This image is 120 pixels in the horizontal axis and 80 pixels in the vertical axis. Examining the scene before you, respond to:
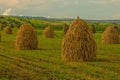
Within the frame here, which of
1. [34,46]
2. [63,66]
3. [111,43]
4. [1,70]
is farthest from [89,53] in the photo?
[111,43]

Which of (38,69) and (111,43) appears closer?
(38,69)

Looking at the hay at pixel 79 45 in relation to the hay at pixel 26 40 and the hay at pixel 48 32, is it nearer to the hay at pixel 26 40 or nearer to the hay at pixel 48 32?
the hay at pixel 26 40

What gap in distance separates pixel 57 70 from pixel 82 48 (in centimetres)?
553

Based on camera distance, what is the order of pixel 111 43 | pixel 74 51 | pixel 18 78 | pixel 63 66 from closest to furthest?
1. pixel 18 78
2. pixel 63 66
3. pixel 74 51
4. pixel 111 43

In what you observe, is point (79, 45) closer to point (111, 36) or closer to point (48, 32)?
point (111, 36)

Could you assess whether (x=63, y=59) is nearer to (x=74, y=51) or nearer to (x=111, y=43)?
(x=74, y=51)

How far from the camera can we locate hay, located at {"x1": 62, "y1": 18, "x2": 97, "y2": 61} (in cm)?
2798

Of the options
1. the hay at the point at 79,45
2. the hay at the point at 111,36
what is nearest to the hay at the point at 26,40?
the hay at the point at 79,45

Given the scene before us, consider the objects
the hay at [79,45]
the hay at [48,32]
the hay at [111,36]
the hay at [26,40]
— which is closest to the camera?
the hay at [79,45]

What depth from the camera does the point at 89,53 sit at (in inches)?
1106

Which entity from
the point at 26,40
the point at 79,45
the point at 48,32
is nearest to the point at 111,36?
the point at 26,40

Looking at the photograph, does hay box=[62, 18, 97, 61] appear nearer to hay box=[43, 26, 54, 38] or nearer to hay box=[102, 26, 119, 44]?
hay box=[102, 26, 119, 44]

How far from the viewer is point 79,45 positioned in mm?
28078

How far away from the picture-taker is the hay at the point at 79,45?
91.8 feet
